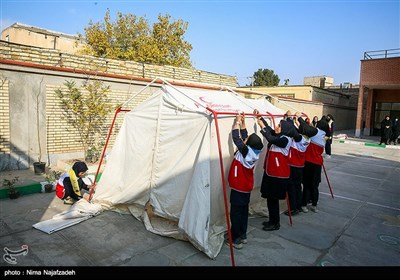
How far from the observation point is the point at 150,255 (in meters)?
3.91

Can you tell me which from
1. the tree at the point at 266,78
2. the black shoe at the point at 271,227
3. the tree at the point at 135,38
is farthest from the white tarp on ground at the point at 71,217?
the tree at the point at 266,78

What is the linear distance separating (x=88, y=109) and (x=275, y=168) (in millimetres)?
6761

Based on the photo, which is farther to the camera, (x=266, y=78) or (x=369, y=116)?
(x=266, y=78)

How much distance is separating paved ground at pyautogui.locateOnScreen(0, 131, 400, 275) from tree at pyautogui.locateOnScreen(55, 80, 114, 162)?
10.2 ft

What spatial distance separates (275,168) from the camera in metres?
4.68

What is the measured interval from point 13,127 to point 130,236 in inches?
214

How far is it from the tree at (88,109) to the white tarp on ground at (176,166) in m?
3.92

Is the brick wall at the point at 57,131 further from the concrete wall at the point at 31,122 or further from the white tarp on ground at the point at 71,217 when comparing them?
the white tarp on ground at the point at 71,217

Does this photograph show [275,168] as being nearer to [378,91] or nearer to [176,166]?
[176,166]

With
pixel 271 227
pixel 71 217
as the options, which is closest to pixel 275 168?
pixel 271 227

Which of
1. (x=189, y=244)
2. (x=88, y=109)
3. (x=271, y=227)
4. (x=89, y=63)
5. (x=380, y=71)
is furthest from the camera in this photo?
(x=380, y=71)

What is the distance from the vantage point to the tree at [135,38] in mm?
21547
